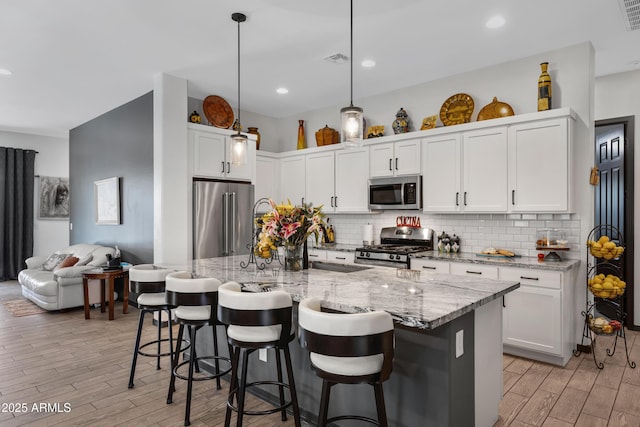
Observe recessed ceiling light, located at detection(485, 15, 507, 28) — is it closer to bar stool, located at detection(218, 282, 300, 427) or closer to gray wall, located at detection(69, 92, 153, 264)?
bar stool, located at detection(218, 282, 300, 427)

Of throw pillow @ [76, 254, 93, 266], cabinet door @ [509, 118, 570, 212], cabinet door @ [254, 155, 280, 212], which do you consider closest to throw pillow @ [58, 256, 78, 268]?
throw pillow @ [76, 254, 93, 266]

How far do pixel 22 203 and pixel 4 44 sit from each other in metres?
5.26

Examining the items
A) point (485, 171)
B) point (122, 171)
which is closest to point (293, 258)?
point (485, 171)

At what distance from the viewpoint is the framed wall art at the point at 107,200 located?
5.97 metres

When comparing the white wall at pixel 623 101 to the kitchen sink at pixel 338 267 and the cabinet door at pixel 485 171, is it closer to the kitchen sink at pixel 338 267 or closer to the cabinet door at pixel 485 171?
the cabinet door at pixel 485 171

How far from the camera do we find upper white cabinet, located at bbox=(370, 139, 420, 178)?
16.0ft

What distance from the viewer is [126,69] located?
15.1 feet

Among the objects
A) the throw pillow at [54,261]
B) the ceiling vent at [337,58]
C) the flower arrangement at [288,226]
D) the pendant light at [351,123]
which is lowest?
the throw pillow at [54,261]

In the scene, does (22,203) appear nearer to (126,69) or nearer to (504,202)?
(126,69)

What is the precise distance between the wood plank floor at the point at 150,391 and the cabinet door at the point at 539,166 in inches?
59.0

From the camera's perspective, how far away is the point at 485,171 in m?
4.28

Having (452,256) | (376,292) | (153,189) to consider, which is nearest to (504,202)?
(452,256)

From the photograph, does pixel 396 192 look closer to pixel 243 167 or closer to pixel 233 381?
pixel 243 167

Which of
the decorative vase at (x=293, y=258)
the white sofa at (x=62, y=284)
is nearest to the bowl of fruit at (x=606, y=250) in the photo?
the decorative vase at (x=293, y=258)
